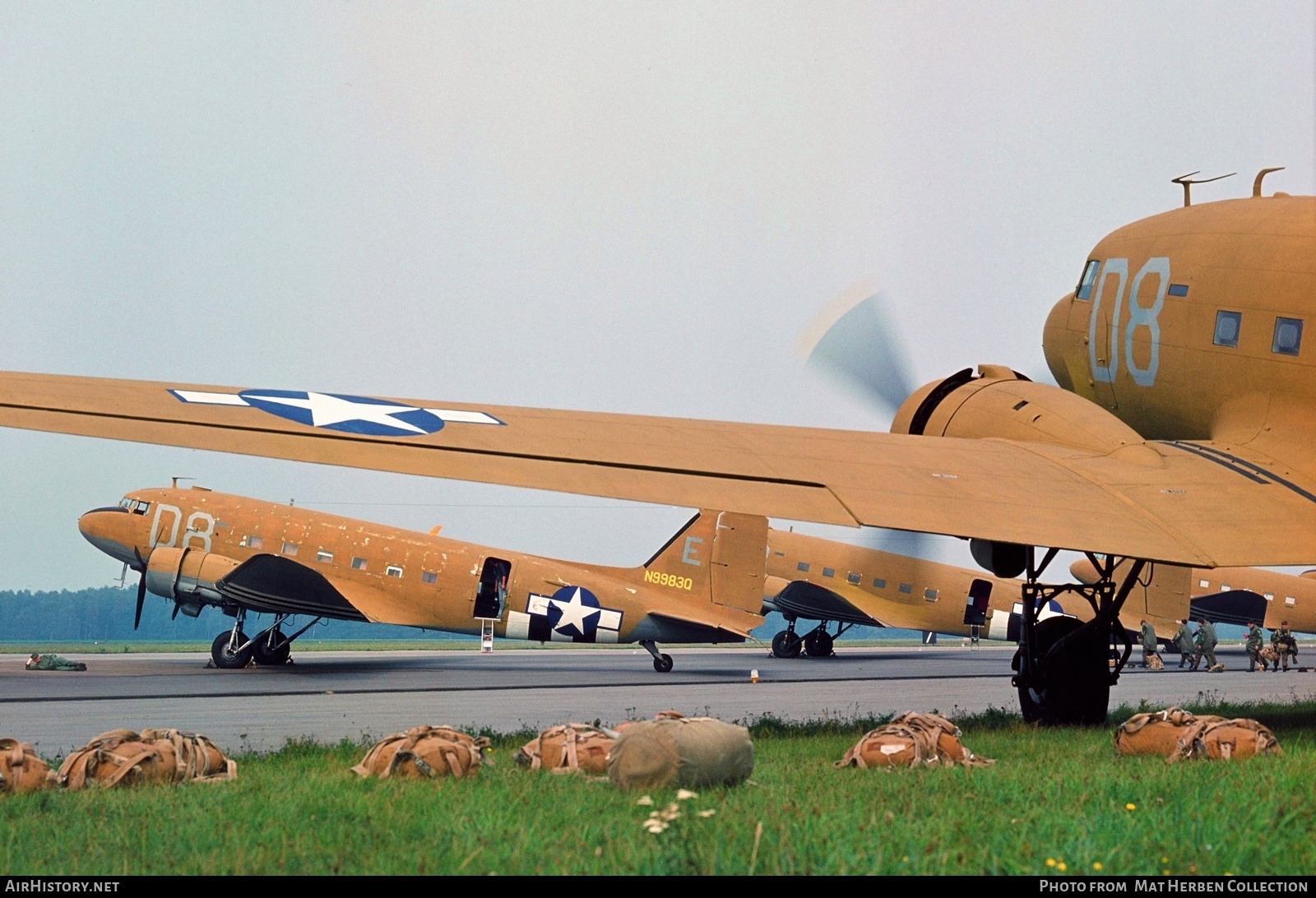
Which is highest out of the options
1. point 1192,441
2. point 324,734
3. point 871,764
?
point 1192,441

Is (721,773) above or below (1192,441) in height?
below

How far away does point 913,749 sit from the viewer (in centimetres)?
912

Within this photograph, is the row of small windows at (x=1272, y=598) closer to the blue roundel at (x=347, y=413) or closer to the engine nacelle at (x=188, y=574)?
the engine nacelle at (x=188, y=574)

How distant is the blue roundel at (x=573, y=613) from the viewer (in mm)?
29391

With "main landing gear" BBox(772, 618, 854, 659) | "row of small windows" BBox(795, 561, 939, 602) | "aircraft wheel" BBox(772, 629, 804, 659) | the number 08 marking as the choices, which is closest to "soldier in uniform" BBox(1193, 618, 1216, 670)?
"row of small windows" BBox(795, 561, 939, 602)

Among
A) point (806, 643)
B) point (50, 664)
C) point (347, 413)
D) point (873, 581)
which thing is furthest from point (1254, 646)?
point (347, 413)

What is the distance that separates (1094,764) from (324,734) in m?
8.13

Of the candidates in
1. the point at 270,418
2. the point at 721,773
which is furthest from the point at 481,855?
the point at 270,418

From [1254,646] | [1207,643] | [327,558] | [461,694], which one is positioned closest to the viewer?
[461,694]

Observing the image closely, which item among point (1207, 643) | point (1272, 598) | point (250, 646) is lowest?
point (250, 646)

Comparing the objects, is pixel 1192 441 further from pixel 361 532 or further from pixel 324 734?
pixel 361 532

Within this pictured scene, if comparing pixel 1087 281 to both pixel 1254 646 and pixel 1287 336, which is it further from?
pixel 1254 646

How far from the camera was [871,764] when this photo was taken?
9.12 meters

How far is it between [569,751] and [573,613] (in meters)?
20.9
